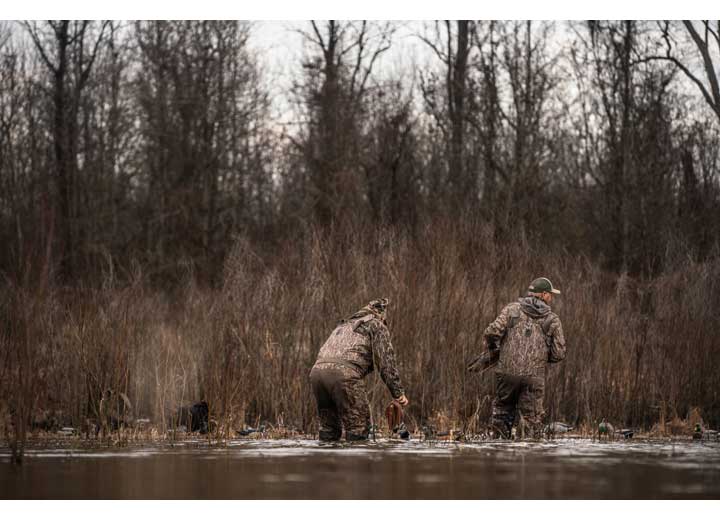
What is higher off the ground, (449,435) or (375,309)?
(375,309)

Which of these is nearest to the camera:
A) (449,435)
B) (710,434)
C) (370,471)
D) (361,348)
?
(370,471)

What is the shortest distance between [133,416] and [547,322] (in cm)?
528

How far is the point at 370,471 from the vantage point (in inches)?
Result: 442

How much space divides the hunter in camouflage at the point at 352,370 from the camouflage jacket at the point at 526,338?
1395 mm

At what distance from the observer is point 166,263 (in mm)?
27703

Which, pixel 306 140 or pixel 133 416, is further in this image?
pixel 306 140

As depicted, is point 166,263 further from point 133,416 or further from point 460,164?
point 133,416

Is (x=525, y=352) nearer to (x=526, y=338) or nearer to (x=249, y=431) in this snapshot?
(x=526, y=338)

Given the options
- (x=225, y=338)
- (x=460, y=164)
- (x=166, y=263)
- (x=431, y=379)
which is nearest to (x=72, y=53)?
(x=166, y=263)

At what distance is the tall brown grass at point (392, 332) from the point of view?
15.5 metres

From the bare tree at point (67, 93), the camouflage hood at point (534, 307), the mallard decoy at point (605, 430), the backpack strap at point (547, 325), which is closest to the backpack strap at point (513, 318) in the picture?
the camouflage hood at point (534, 307)

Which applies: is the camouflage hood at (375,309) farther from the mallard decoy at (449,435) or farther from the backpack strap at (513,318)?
the mallard decoy at (449,435)

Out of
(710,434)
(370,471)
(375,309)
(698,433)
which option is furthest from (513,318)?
(710,434)

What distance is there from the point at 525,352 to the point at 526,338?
155mm
